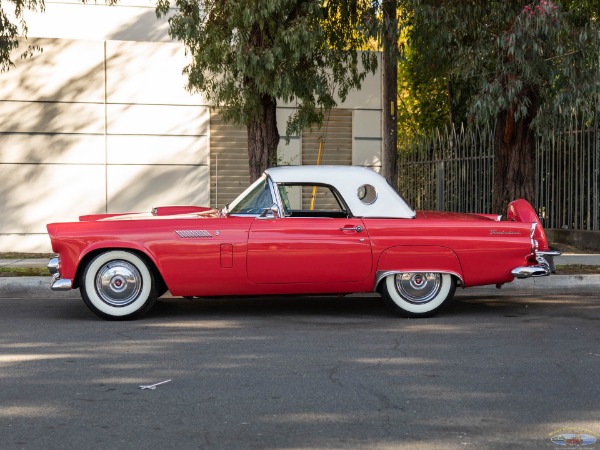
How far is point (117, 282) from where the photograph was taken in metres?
9.36

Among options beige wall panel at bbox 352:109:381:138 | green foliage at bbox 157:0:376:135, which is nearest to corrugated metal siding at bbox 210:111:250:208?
beige wall panel at bbox 352:109:381:138

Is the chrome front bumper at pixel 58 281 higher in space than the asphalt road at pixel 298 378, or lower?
higher

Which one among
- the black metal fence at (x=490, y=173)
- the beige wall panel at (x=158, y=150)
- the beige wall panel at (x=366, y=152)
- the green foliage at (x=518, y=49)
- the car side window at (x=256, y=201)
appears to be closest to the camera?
the car side window at (x=256, y=201)

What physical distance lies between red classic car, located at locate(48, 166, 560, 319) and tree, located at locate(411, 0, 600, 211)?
4.40 metres

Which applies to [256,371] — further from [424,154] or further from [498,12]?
[424,154]

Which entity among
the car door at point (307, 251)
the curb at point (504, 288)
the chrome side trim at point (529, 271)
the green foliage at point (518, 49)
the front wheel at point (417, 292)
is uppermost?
the green foliage at point (518, 49)

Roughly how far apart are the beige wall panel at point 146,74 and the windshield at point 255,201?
9592mm

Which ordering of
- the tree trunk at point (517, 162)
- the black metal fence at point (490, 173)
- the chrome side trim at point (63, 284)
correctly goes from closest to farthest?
1. the chrome side trim at point (63, 284)
2. the tree trunk at point (517, 162)
3. the black metal fence at point (490, 173)

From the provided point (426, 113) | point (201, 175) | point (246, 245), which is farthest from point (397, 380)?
point (426, 113)

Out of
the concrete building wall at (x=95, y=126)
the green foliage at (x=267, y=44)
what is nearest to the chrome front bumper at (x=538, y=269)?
the green foliage at (x=267, y=44)

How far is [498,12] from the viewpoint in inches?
558

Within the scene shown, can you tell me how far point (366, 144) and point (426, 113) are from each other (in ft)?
34.2

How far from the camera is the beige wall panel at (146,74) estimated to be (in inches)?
730

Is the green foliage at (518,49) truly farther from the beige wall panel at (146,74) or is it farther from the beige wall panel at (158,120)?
the beige wall panel at (146,74)
